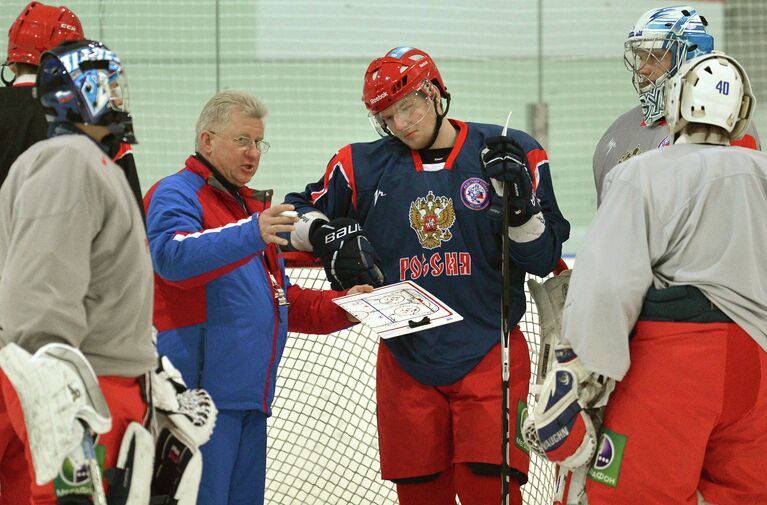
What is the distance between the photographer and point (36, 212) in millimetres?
1812

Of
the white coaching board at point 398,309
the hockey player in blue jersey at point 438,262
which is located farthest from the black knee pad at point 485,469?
A: the white coaching board at point 398,309

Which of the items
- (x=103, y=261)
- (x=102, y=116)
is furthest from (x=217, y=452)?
(x=102, y=116)

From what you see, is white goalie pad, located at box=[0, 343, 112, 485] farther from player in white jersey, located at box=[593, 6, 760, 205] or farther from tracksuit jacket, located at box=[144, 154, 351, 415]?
player in white jersey, located at box=[593, 6, 760, 205]

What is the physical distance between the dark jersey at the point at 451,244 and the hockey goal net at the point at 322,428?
31.9 inches

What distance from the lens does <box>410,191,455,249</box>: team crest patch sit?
2.75 meters

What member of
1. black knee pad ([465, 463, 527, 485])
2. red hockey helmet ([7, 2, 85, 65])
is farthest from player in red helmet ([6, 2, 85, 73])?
black knee pad ([465, 463, 527, 485])

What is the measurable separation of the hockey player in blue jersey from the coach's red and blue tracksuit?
0.24 metres

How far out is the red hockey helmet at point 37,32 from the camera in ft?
9.59

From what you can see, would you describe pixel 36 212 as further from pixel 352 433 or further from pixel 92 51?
pixel 352 433

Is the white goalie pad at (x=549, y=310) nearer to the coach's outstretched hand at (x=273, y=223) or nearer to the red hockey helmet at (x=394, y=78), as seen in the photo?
the red hockey helmet at (x=394, y=78)

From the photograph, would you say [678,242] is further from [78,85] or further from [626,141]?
[78,85]

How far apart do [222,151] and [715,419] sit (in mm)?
1346

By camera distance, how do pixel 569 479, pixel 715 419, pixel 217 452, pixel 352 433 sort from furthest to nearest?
1. pixel 352 433
2. pixel 217 452
3. pixel 569 479
4. pixel 715 419

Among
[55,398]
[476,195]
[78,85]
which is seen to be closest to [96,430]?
[55,398]
